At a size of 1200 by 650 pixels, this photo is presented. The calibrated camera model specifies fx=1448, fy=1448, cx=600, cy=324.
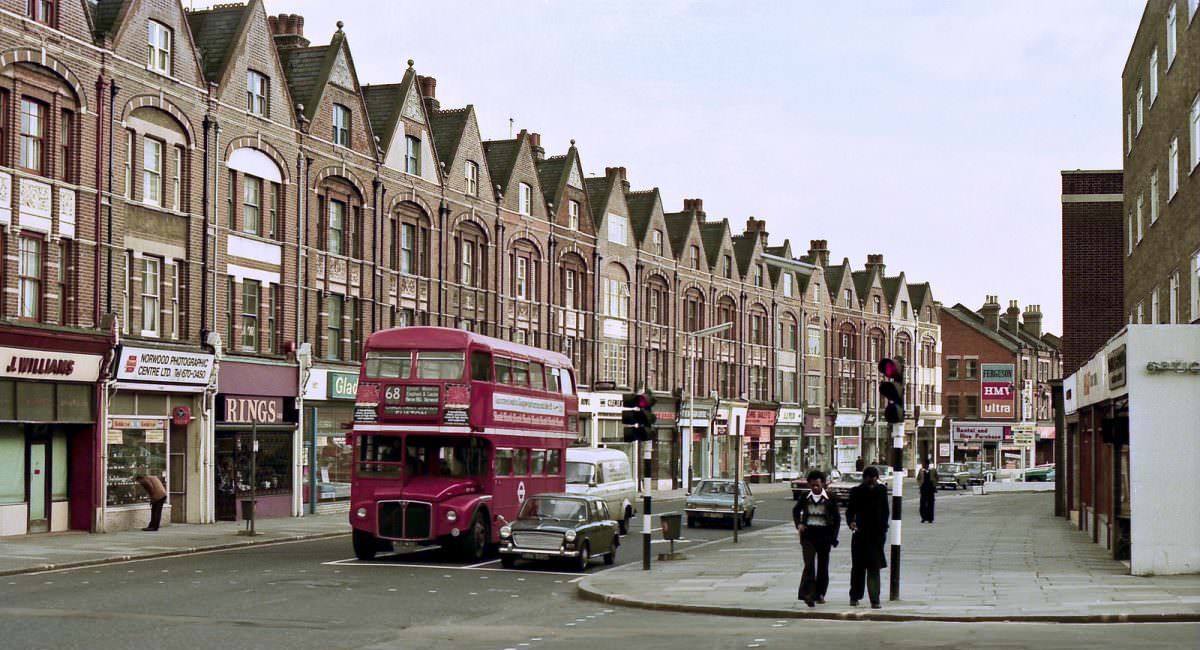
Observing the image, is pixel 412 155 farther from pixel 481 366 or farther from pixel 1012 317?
pixel 1012 317

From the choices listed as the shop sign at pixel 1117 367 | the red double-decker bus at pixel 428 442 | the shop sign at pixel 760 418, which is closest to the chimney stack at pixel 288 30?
the red double-decker bus at pixel 428 442

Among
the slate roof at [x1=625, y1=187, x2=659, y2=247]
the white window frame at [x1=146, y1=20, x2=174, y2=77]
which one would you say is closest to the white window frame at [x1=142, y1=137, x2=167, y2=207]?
the white window frame at [x1=146, y1=20, x2=174, y2=77]

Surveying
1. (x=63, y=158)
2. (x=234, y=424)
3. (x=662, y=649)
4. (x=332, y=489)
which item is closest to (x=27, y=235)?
(x=63, y=158)

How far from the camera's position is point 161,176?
38000 millimetres

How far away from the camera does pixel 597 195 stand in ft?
228

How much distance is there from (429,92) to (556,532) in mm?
33430

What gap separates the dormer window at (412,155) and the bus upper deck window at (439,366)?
2289 centimetres

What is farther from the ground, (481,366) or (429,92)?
(429,92)

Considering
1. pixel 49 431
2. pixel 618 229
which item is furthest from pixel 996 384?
pixel 49 431

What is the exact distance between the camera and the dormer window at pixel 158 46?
122ft

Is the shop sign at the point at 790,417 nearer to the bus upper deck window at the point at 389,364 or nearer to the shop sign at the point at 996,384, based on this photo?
the shop sign at the point at 996,384

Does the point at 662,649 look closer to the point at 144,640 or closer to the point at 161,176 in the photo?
the point at 144,640

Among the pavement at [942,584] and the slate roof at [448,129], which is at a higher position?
the slate roof at [448,129]

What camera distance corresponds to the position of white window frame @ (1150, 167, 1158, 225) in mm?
33219
